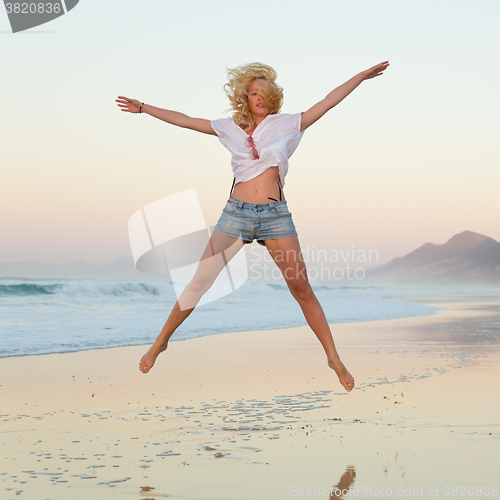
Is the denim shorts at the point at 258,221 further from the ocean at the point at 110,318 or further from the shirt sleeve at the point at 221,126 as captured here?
the ocean at the point at 110,318

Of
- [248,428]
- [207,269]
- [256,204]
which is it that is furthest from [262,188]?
[248,428]

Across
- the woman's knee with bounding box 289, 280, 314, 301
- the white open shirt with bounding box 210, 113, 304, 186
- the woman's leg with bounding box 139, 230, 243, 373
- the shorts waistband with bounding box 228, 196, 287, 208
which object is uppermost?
the white open shirt with bounding box 210, 113, 304, 186

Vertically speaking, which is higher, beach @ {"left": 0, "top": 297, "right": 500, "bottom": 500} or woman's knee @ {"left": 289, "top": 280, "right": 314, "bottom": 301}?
woman's knee @ {"left": 289, "top": 280, "right": 314, "bottom": 301}

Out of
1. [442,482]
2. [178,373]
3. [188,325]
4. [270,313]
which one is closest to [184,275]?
[270,313]

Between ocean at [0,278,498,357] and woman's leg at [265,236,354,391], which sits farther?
ocean at [0,278,498,357]

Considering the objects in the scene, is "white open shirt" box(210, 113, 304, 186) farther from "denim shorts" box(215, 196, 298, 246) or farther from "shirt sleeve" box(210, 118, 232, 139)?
"denim shorts" box(215, 196, 298, 246)

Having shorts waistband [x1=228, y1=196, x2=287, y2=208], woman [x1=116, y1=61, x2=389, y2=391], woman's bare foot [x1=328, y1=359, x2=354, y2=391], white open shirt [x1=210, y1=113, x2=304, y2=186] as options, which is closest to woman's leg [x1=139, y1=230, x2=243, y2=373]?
woman [x1=116, y1=61, x2=389, y2=391]

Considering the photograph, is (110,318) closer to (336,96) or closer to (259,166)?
(259,166)

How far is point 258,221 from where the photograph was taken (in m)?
3.85

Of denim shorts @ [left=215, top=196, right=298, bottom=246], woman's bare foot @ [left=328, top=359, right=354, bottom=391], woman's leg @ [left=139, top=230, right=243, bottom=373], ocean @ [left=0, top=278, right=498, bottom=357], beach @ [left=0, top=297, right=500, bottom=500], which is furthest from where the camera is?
ocean @ [left=0, top=278, right=498, bottom=357]

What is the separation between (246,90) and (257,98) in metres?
0.11

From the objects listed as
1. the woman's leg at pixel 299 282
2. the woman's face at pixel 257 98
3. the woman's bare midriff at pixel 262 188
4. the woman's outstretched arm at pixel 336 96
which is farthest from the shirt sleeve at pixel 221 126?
the woman's leg at pixel 299 282

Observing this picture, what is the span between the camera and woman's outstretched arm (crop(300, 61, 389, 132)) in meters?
3.94

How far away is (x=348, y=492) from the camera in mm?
2807
